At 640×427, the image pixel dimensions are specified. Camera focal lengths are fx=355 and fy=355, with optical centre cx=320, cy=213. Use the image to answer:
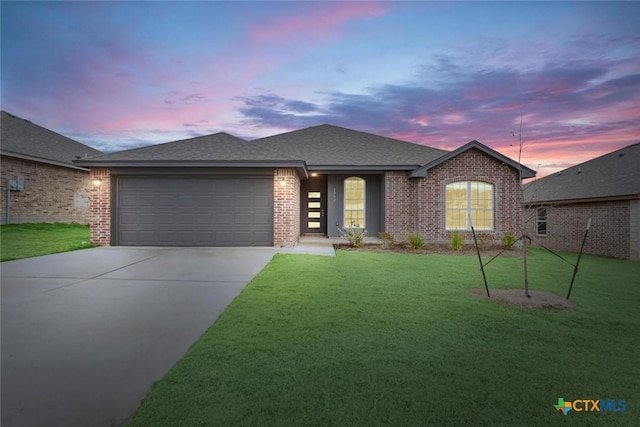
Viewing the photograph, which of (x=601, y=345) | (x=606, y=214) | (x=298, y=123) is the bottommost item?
(x=601, y=345)

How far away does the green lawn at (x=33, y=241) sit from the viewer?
11052mm

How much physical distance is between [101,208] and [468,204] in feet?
47.6

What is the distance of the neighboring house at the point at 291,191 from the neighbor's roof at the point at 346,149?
5 cm

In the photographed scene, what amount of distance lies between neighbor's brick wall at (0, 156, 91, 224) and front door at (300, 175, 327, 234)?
12454mm

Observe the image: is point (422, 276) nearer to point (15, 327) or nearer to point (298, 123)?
point (15, 327)

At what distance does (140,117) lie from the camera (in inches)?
639

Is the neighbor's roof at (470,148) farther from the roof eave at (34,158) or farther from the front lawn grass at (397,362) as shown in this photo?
the roof eave at (34,158)

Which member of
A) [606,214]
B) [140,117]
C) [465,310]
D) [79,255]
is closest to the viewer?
[465,310]

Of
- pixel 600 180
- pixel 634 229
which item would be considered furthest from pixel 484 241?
pixel 600 180

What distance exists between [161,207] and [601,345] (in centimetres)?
1273

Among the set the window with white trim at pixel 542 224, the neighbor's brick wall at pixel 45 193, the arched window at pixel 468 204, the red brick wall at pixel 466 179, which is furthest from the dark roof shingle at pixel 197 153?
the window with white trim at pixel 542 224

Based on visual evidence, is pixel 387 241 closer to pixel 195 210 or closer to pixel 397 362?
pixel 195 210

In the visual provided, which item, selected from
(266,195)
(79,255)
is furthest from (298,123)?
(79,255)

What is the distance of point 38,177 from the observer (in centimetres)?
1991
